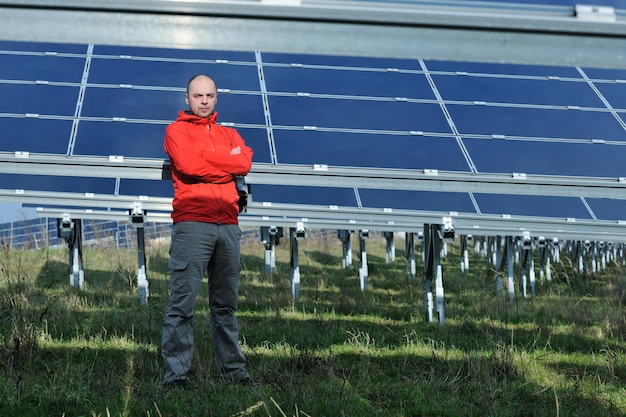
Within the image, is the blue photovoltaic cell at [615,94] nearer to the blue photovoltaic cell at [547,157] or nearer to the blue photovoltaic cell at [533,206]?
the blue photovoltaic cell at [547,157]

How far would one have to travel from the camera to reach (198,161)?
440 centimetres

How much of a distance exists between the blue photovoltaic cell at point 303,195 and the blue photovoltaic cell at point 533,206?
1.38m

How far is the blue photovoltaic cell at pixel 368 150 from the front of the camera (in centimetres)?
681

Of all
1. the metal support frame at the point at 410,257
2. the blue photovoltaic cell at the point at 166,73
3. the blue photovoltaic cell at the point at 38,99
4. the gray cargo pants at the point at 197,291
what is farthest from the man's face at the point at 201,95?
the metal support frame at the point at 410,257

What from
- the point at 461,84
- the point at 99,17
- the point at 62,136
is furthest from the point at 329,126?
the point at 99,17

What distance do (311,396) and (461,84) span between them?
17.6ft

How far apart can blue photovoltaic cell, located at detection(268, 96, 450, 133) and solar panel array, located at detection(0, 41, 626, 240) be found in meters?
0.02

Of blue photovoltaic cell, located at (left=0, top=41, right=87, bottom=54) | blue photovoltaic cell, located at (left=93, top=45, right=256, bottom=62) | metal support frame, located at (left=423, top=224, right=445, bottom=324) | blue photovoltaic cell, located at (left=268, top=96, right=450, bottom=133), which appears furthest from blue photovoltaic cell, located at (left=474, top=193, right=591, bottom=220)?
blue photovoltaic cell, located at (left=0, top=41, right=87, bottom=54)

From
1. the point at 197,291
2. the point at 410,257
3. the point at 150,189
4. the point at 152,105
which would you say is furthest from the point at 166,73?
the point at 410,257

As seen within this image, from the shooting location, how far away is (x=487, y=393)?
4.27 metres

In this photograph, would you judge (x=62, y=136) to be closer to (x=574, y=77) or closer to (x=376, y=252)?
(x=574, y=77)

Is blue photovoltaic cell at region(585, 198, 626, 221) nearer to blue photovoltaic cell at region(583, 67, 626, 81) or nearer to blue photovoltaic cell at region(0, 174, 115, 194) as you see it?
blue photovoltaic cell at region(583, 67, 626, 81)

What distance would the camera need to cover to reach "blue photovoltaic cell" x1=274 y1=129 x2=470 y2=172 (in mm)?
6809

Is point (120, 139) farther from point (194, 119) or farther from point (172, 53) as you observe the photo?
point (194, 119)
